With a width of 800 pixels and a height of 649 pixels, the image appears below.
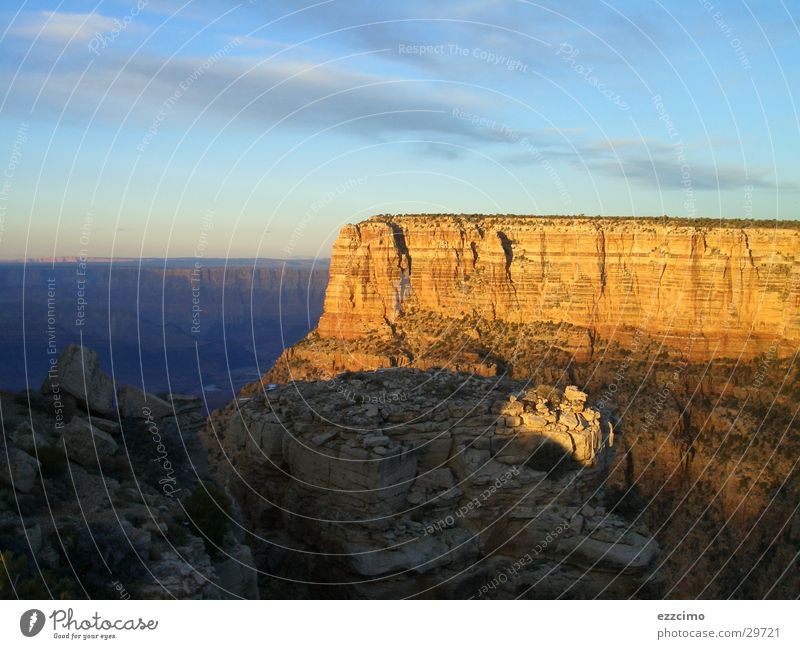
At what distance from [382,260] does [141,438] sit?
185 feet

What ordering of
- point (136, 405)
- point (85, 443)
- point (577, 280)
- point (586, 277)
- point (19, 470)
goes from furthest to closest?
point (577, 280), point (586, 277), point (136, 405), point (85, 443), point (19, 470)

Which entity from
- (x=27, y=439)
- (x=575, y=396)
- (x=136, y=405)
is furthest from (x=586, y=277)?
(x=27, y=439)

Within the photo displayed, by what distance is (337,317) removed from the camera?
7750cm

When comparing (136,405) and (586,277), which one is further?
(586,277)

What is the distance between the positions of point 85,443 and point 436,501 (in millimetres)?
12265

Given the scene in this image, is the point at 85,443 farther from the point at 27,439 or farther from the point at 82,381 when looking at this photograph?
the point at 82,381

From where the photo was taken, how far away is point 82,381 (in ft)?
67.6

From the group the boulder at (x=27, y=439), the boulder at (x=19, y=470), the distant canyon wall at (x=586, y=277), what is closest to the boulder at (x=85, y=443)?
the boulder at (x=27, y=439)

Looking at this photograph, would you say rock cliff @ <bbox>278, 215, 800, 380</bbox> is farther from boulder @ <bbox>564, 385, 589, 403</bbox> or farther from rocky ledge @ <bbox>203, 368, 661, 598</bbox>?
rocky ledge @ <bbox>203, 368, 661, 598</bbox>

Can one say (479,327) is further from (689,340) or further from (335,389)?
(335,389)

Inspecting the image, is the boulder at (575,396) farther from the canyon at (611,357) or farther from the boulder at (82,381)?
the boulder at (82,381)

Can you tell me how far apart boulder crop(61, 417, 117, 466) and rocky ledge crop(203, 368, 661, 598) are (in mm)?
8116

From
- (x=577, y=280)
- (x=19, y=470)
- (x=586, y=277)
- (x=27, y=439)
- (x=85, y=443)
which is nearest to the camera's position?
(x=19, y=470)

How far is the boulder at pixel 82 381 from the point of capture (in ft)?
67.3
